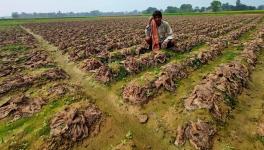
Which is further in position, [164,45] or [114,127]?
[164,45]

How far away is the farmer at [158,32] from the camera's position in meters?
18.0

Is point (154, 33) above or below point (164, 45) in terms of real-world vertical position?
above

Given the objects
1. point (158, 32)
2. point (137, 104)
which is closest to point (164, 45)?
point (158, 32)

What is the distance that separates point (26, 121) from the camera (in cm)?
1180

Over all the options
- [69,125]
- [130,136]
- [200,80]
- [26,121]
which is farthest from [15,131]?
[200,80]

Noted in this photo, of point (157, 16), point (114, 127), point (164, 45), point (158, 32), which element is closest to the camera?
point (114, 127)

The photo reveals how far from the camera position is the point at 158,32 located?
60.0ft

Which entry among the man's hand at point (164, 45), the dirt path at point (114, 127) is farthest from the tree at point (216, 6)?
the dirt path at point (114, 127)

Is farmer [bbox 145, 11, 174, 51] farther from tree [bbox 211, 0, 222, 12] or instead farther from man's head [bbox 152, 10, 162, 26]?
tree [bbox 211, 0, 222, 12]

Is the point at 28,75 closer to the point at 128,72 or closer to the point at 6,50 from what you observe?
the point at 128,72

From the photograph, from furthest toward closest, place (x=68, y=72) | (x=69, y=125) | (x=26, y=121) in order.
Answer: (x=68, y=72) → (x=26, y=121) → (x=69, y=125)

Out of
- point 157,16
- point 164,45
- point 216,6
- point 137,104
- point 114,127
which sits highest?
point 157,16

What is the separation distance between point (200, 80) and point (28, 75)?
1007 cm

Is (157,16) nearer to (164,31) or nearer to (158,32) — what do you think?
(158,32)
